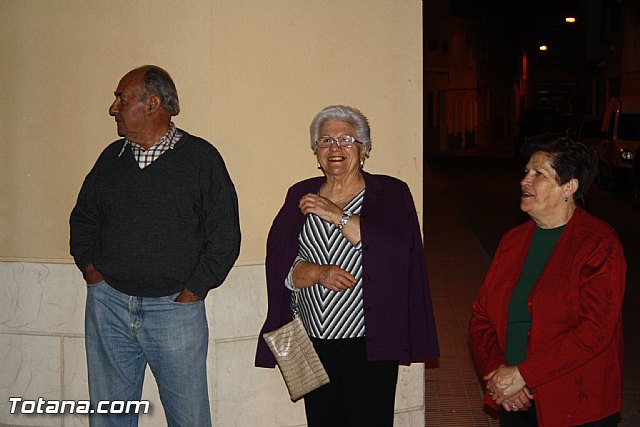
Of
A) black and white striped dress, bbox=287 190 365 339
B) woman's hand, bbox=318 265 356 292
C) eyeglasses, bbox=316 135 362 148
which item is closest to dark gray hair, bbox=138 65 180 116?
eyeglasses, bbox=316 135 362 148

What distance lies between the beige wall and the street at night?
2398 mm

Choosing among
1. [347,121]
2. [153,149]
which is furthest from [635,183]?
[153,149]

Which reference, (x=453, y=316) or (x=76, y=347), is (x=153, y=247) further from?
(x=453, y=316)

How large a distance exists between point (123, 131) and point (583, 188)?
2196mm

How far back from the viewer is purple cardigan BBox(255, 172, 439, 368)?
14.0ft

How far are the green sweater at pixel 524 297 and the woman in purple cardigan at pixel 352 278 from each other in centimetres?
65

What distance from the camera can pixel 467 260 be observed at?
13.2m

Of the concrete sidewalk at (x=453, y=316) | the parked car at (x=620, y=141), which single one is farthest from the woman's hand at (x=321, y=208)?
the parked car at (x=620, y=141)

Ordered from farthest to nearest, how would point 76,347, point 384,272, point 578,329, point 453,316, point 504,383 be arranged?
point 453,316, point 76,347, point 384,272, point 504,383, point 578,329

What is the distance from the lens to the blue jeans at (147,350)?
4578mm

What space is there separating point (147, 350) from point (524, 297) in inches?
75.8

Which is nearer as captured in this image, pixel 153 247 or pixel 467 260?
pixel 153 247

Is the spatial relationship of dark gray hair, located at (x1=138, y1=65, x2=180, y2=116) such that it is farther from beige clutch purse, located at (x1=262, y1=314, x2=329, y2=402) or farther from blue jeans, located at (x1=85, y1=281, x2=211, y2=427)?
beige clutch purse, located at (x1=262, y1=314, x2=329, y2=402)

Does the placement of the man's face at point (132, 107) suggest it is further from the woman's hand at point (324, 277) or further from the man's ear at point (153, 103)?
the woman's hand at point (324, 277)
